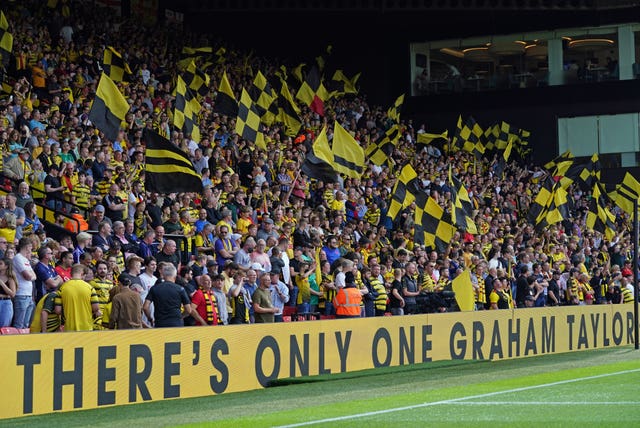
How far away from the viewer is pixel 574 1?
4694 centimetres

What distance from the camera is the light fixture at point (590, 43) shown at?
49.4 meters

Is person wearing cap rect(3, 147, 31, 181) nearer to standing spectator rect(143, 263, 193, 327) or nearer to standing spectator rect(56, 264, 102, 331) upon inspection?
standing spectator rect(143, 263, 193, 327)

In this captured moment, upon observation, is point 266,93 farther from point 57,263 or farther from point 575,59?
point 575,59

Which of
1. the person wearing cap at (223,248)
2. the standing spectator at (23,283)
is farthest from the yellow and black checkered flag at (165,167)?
the standing spectator at (23,283)

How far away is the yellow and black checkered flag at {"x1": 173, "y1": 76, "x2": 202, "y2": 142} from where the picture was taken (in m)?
25.5

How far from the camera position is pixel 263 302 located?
20.8 m

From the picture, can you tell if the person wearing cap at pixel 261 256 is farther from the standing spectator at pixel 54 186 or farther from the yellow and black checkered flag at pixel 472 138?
the yellow and black checkered flag at pixel 472 138

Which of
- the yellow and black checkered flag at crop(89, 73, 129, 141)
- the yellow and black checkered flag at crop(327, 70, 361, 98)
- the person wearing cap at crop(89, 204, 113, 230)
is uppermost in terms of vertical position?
the yellow and black checkered flag at crop(327, 70, 361, 98)

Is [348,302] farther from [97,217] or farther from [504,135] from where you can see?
[504,135]

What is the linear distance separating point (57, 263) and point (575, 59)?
1389 inches

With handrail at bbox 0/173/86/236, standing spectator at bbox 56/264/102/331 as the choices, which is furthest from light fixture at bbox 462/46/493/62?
standing spectator at bbox 56/264/102/331

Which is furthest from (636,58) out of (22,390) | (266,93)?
(22,390)

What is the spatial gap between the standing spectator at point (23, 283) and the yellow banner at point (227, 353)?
2308mm

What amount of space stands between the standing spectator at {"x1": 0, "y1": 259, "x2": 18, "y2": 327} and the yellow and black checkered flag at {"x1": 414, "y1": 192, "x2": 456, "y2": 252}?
1340 centimetres
